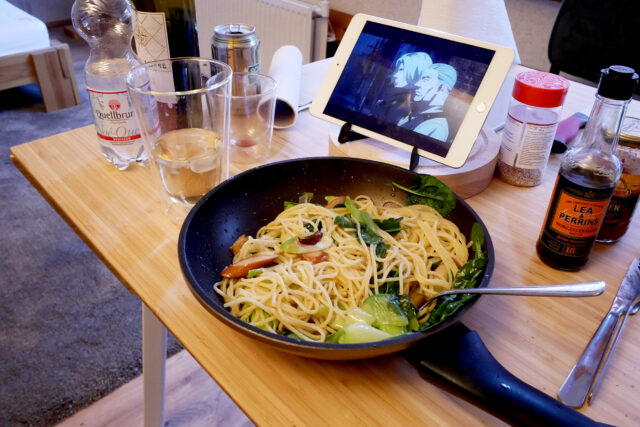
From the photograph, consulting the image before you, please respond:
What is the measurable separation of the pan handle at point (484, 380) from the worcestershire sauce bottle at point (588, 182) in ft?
0.82

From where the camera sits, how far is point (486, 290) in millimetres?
557

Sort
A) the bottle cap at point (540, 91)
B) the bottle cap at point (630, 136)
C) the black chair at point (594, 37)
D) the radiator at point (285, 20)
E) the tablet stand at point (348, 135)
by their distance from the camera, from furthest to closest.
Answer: the radiator at point (285, 20) < the black chair at point (594, 37) < the tablet stand at point (348, 135) < the bottle cap at point (540, 91) < the bottle cap at point (630, 136)

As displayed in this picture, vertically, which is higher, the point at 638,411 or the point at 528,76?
the point at 528,76

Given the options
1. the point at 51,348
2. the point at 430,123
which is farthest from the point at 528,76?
the point at 51,348

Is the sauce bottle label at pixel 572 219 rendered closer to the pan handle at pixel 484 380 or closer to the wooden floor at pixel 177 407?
the pan handle at pixel 484 380

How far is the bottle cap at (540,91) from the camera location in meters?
0.83

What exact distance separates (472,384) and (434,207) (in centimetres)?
32

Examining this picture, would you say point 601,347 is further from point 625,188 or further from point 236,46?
point 236,46

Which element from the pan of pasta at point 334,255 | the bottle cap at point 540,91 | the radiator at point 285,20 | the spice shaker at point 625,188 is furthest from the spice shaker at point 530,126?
the radiator at point 285,20

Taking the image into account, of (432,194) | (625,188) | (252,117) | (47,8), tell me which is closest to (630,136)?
(625,188)

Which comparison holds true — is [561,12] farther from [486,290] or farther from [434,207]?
[486,290]

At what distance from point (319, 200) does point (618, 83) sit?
0.45 m

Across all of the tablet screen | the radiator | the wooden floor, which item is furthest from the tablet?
the radiator

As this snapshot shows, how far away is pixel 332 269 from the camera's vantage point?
702 millimetres
